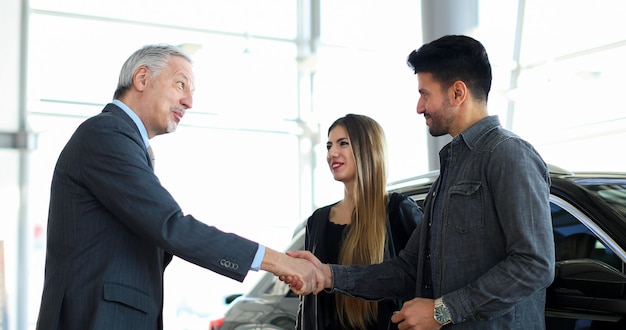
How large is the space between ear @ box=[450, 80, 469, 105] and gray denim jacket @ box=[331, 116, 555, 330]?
87 mm

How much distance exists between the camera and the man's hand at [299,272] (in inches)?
97.3

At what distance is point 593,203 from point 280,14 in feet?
26.5

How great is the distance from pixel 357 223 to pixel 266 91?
7002mm

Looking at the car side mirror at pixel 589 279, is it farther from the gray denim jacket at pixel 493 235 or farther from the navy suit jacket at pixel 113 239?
the navy suit jacket at pixel 113 239

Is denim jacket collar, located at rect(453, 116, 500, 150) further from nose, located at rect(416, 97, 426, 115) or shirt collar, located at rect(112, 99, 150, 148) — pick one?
shirt collar, located at rect(112, 99, 150, 148)

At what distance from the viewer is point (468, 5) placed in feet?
25.5

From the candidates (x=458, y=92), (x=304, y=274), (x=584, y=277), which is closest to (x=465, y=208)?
(x=458, y=92)

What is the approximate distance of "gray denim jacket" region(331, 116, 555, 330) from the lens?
6.35 ft

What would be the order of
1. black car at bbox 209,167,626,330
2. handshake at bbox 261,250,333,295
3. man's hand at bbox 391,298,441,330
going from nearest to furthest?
man's hand at bbox 391,298,441,330 < black car at bbox 209,167,626,330 < handshake at bbox 261,250,333,295

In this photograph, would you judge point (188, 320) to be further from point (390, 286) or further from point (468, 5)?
point (390, 286)

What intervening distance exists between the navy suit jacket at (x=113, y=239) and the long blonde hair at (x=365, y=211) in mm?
709

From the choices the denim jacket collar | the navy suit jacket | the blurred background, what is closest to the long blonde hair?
the navy suit jacket

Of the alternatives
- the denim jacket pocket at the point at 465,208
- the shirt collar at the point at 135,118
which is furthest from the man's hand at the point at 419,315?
the shirt collar at the point at 135,118

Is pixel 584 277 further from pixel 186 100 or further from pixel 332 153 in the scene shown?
pixel 186 100
